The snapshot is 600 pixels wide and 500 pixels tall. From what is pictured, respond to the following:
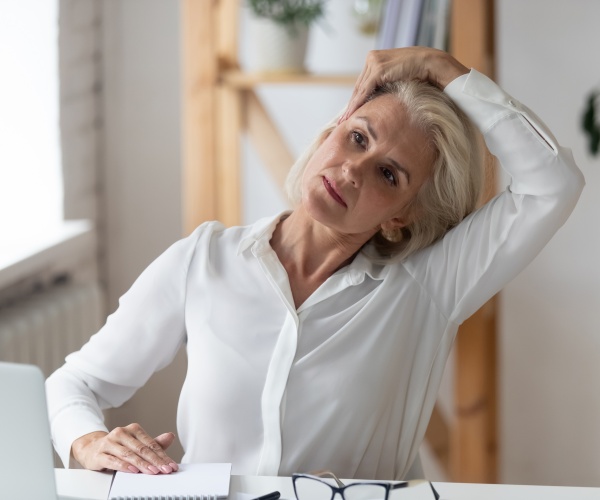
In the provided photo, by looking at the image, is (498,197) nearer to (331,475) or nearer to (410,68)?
(410,68)

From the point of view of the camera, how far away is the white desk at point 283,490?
3.76 ft

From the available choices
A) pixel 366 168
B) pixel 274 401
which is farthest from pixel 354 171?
pixel 274 401

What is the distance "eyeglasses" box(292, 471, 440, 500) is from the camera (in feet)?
3.71

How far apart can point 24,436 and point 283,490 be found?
14.8 inches

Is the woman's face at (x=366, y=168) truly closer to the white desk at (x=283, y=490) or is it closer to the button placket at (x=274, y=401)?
the button placket at (x=274, y=401)

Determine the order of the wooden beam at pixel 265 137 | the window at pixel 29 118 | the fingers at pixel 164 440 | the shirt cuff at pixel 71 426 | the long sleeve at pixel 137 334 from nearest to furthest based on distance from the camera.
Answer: the fingers at pixel 164 440 < the shirt cuff at pixel 71 426 < the long sleeve at pixel 137 334 < the window at pixel 29 118 < the wooden beam at pixel 265 137

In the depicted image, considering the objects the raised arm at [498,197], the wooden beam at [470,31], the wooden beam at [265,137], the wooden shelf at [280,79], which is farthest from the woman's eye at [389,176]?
the wooden beam at [265,137]

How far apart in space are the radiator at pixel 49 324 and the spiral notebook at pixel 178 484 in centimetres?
94

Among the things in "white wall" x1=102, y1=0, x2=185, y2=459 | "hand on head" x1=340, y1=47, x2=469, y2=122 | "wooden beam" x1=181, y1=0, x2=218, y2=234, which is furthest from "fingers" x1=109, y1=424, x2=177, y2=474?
"white wall" x1=102, y1=0, x2=185, y2=459

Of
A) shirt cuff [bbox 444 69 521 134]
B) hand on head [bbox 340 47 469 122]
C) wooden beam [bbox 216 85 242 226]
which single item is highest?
hand on head [bbox 340 47 469 122]

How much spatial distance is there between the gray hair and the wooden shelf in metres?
0.82

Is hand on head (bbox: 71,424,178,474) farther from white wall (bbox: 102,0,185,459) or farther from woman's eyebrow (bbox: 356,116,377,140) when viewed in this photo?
white wall (bbox: 102,0,185,459)

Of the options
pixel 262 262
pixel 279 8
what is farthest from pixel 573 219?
pixel 262 262

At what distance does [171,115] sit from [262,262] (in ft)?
4.82
